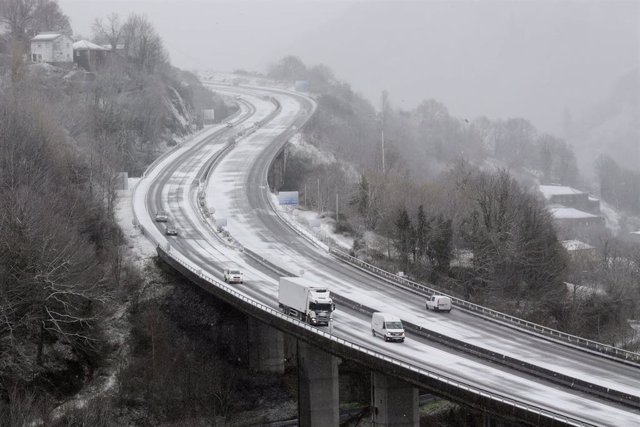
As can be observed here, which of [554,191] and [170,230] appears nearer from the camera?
[170,230]

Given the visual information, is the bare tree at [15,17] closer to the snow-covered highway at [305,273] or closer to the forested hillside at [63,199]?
the forested hillside at [63,199]

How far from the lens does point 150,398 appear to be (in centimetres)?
6006

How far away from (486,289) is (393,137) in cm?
7742

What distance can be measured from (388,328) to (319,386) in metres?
5.24

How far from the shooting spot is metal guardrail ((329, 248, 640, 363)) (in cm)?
4822

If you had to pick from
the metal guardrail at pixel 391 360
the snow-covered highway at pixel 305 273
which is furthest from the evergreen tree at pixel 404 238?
the metal guardrail at pixel 391 360

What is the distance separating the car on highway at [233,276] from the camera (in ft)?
217

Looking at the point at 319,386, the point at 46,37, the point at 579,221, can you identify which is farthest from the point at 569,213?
the point at 319,386

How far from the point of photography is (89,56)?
126562mm

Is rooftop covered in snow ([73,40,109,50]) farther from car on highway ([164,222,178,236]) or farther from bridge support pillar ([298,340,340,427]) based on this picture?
bridge support pillar ([298,340,340,427])

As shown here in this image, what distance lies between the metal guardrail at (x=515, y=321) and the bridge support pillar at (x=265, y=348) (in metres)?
9.56

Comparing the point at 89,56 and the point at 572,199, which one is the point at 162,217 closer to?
the point at 89,56

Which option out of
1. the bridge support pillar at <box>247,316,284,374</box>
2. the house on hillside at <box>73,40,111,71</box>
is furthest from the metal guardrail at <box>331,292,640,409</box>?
the house on hillside at <box>73,40,111,71</box>

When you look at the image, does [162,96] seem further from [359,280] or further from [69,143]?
[359,280]
